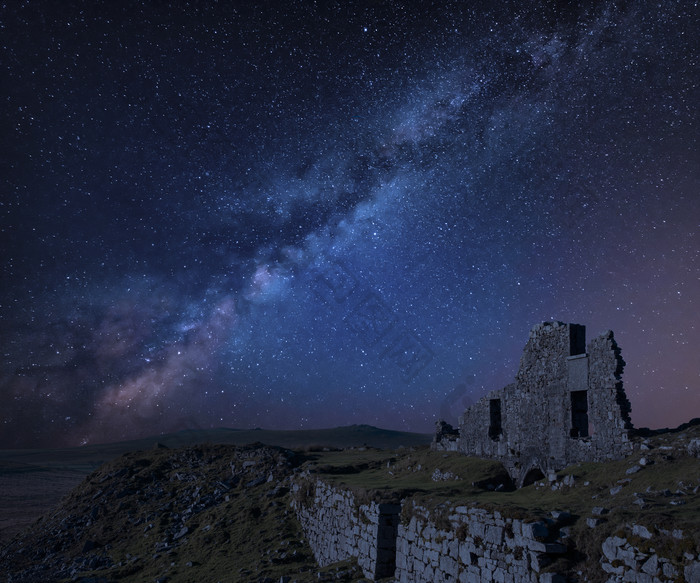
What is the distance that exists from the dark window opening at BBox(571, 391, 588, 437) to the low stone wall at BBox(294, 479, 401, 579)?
6.26 m

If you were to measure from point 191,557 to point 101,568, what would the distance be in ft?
15.4

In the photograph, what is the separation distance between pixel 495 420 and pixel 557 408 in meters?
4.13

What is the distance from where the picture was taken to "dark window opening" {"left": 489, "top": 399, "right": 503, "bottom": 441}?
20.5 meters

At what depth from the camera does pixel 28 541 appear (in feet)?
86.7

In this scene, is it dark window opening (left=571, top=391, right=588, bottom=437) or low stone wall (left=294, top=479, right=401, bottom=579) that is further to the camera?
dark window opening (left=571, top=391, right=588, bottom=437)

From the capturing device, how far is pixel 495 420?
68.1ft

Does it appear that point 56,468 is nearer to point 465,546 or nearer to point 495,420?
point 495,420

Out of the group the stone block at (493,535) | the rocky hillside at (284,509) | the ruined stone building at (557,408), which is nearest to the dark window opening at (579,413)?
the ruined stone building at (557,408)

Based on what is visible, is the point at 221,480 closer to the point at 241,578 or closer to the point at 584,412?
the point at 241,578

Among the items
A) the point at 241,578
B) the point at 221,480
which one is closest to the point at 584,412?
the point at 241,578

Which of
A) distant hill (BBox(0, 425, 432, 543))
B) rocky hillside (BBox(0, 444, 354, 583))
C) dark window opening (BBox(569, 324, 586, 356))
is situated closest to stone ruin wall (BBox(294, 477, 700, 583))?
rocky hillside (BBox(0, 444, 354, 583))

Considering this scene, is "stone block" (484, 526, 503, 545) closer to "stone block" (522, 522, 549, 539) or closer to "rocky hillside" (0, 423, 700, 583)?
"rocky hillside" (0, 423, 700, 583)

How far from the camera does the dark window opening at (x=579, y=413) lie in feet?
53.2

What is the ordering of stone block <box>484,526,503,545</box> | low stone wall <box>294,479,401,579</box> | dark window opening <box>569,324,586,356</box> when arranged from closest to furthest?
stone block <box>484,526,503,545</box> → low stone wall <box>294,479,401,579</box> → dark window opening <box>569,324,586,356</box>
